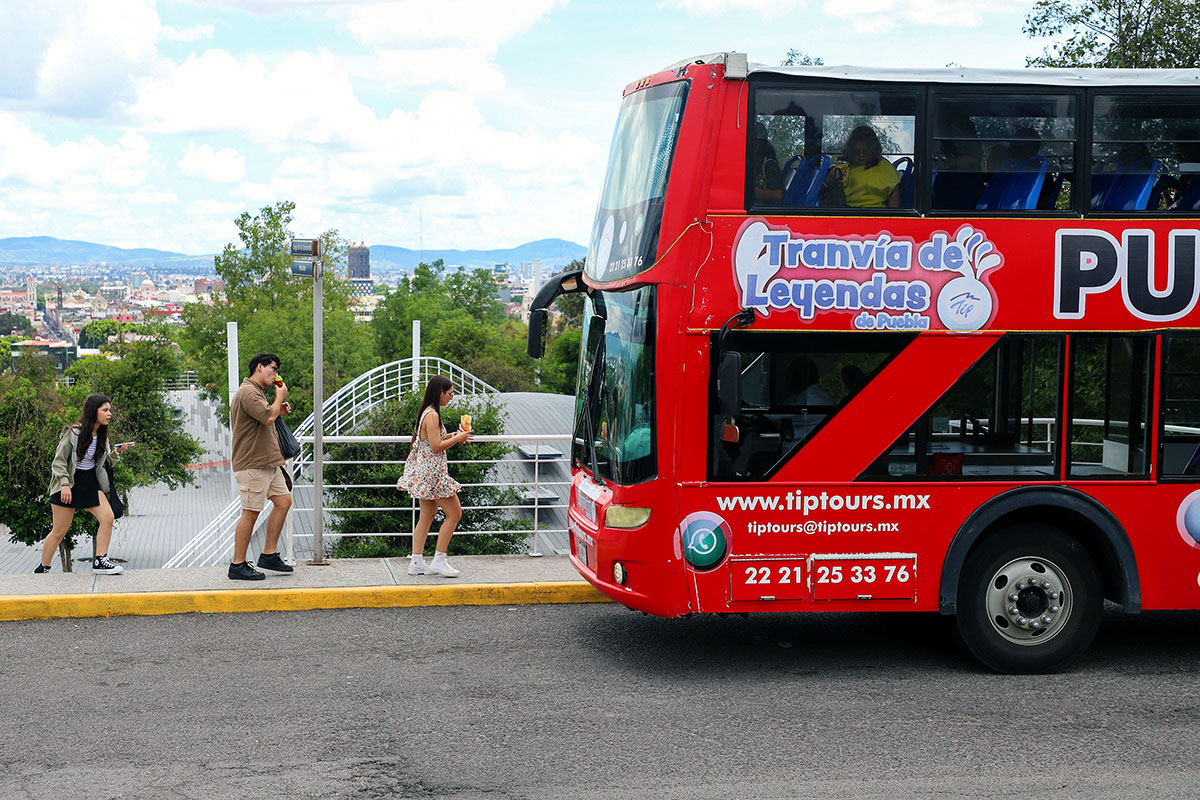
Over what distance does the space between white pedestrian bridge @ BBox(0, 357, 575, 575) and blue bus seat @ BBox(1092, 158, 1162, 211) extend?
459 cm

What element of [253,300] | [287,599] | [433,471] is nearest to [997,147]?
[433,471]

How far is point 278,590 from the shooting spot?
866cm

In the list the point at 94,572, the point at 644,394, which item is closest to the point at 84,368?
the point at 94,572

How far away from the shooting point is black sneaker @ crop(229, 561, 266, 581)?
8961mm

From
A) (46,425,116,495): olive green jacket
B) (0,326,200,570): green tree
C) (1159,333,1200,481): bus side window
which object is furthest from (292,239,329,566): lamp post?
(0,326,200,570): green tree

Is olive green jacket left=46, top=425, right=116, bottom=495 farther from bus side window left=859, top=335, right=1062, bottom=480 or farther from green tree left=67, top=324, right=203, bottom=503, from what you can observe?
green tree left=67, top=324, right=203, bottom=503

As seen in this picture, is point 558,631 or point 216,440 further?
point 216,440

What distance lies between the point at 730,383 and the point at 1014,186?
85.5 inches

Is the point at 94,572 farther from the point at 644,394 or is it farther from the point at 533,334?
the point at 644,394

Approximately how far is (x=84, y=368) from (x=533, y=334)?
40171 millimetres

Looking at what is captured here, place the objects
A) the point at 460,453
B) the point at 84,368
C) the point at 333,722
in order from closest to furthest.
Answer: the point at 333,722 → the point at 460,453 → the point at 84,368

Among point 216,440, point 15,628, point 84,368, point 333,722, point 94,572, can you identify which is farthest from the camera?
point 216,440

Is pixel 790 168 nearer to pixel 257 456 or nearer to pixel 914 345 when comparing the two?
pixel 914 345

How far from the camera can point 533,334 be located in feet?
26.2
